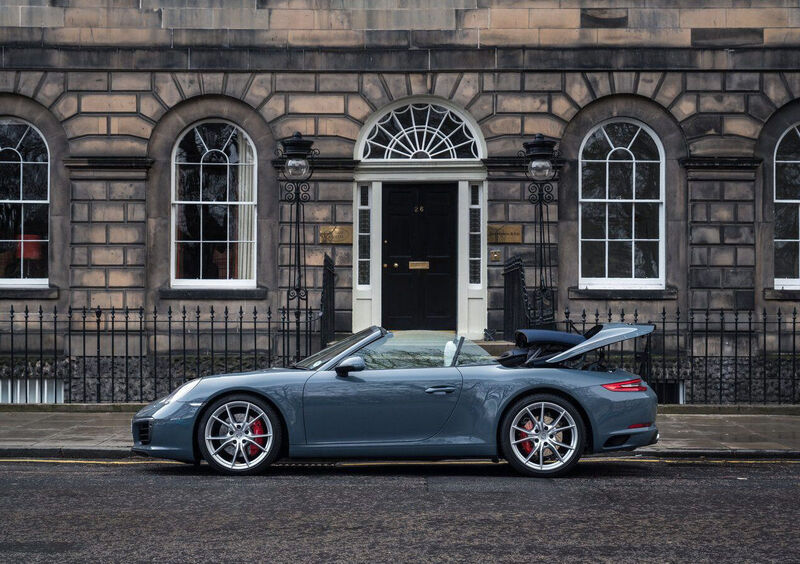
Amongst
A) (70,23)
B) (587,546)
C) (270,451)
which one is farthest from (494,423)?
(70,23)

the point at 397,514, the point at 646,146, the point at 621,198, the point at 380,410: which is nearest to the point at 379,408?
the point at 380,410

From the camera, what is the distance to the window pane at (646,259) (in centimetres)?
1781

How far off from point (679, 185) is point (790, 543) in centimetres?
1153

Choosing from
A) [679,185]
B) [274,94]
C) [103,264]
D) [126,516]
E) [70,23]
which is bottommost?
[126,516]

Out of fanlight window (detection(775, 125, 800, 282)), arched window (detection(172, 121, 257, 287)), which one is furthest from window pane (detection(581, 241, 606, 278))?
arched window (detection(172, 121, 257, 287))

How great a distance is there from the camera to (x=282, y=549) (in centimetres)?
644

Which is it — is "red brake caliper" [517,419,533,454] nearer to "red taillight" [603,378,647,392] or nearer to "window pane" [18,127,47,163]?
"red taillight" [603,378,647,392]

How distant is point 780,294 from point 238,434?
35.5 feet

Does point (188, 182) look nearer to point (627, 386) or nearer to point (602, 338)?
point (602, 338)

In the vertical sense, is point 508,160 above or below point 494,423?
above

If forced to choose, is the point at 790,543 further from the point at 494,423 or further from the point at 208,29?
the point at 208,29

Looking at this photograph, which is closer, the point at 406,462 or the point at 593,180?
the point at 406,462

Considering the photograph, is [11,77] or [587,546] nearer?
[587,546]

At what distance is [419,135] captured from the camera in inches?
699
